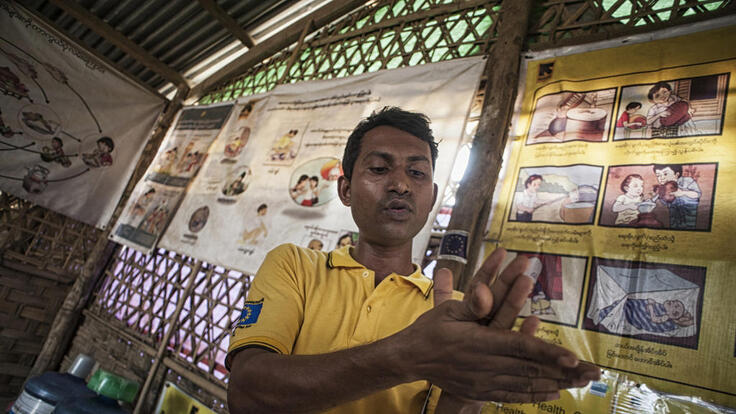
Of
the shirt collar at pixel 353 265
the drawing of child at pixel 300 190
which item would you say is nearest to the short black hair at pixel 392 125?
the shirt collar at pixel 353 265

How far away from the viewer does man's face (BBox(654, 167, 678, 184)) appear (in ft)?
4.69

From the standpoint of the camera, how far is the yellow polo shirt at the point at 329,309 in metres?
0.83

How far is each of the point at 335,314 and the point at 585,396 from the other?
1054 millimetres

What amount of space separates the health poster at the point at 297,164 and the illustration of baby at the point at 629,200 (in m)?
0.76

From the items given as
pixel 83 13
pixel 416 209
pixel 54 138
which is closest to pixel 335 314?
pixel 416 209

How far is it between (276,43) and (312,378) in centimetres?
394

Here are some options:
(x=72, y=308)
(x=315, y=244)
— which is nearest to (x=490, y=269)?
(x=315, y=244)

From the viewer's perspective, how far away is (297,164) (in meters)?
2.61

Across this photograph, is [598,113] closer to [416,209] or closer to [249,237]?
[416,209]

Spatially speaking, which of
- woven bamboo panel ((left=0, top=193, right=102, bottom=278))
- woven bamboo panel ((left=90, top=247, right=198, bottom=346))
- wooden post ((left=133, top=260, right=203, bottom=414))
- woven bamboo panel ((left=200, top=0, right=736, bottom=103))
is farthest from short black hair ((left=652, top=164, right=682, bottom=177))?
woven bamboo panel ((left=0, top=193, right=102, bottom=278))

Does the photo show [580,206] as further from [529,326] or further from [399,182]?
[529,326]

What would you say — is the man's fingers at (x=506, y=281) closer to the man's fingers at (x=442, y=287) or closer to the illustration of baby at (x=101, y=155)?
the man's fingers at (x=442, y=287)

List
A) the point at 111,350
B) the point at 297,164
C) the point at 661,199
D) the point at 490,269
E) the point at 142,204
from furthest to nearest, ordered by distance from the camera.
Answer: the point at 142,204 → the point at 111,350 → the point at 297,164 → the point at 661,199 → the point at 490,269

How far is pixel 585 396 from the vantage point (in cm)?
131
